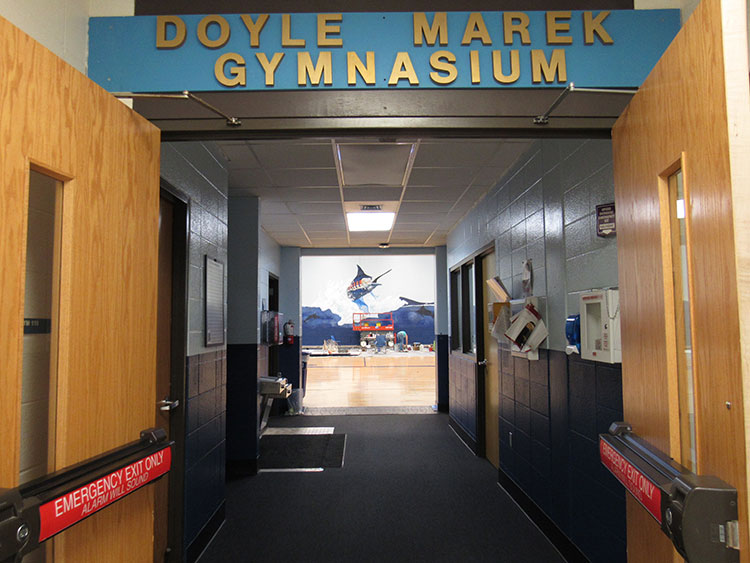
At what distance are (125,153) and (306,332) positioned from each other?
1281 centimetres

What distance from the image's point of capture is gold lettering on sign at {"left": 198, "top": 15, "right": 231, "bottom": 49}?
1622mm

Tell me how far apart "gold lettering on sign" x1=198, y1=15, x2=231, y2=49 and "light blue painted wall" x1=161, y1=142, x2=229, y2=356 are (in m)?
1.06

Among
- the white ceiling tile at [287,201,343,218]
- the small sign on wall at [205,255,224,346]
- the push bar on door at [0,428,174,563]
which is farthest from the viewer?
the white ceiling tile at [287,201,343,218]

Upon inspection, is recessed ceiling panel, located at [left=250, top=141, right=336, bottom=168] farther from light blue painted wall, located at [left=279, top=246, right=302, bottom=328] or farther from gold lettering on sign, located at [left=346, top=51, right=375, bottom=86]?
light blue painted wall, located at [left=279, top=246, right=302, bottom=328]

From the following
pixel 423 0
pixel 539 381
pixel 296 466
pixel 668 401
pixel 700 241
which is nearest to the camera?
pixel 700 241

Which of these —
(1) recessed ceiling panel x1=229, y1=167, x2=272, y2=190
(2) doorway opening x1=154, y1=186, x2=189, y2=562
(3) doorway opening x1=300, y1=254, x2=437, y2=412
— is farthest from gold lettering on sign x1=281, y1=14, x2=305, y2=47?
(3) doorway opening x1=300, y1=254, x2=437, y2=412

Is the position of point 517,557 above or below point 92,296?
below

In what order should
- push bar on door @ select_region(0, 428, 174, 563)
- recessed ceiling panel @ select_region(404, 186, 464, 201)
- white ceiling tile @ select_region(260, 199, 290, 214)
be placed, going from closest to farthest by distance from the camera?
push bar on door @ select_region(0, 428, 174, 563) < recessed ceiling panel @ select_region(404, 186, 464, 201) < white ceiling tile @ select_region(260, 199, 290, 214)

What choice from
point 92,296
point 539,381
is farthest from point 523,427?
point 92,296

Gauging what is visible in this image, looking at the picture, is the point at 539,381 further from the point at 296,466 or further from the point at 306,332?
the point at 306,332

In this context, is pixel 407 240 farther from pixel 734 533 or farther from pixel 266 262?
pixel 734 533

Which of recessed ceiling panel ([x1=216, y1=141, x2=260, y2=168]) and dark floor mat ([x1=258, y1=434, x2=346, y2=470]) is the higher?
recessed ceiling panel ([x1=216, y1=141, x2=260, y2=168])

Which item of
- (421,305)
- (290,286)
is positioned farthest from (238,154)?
(421,305)

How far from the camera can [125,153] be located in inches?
56.1
